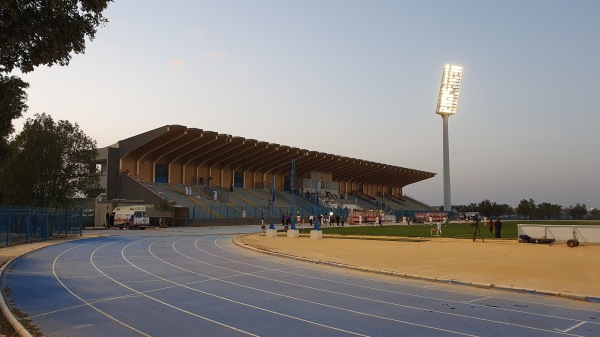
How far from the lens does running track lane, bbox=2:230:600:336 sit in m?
9.64

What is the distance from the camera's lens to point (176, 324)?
32.6 feet

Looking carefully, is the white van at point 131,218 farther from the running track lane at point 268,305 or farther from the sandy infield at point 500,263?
the running track lane at point 268,305

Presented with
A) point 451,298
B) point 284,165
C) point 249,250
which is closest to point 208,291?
point 451,298

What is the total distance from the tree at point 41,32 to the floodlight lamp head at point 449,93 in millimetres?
96374

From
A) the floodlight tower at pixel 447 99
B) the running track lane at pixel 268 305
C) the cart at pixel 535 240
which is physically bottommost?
the running track lane at pixel 268 305

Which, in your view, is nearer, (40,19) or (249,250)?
(40,19)

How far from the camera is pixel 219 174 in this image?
87000 millimetres

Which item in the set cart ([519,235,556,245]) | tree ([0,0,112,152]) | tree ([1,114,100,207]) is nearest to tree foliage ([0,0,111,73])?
tree ([0,0,112,152])

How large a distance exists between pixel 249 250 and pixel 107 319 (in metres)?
19.0

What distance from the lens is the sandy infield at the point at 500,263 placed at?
15683 mm

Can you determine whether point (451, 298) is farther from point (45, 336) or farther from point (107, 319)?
point (45, 336)

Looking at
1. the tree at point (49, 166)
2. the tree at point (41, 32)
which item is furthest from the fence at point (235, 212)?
the tree at point (41, 32)

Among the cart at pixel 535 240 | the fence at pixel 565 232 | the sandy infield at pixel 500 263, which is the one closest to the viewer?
the sandy infield at pixel 500 263

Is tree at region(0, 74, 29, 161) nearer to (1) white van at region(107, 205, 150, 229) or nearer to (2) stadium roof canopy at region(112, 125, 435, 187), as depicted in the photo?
(1) white van at region(107, 205, 150, 229)
